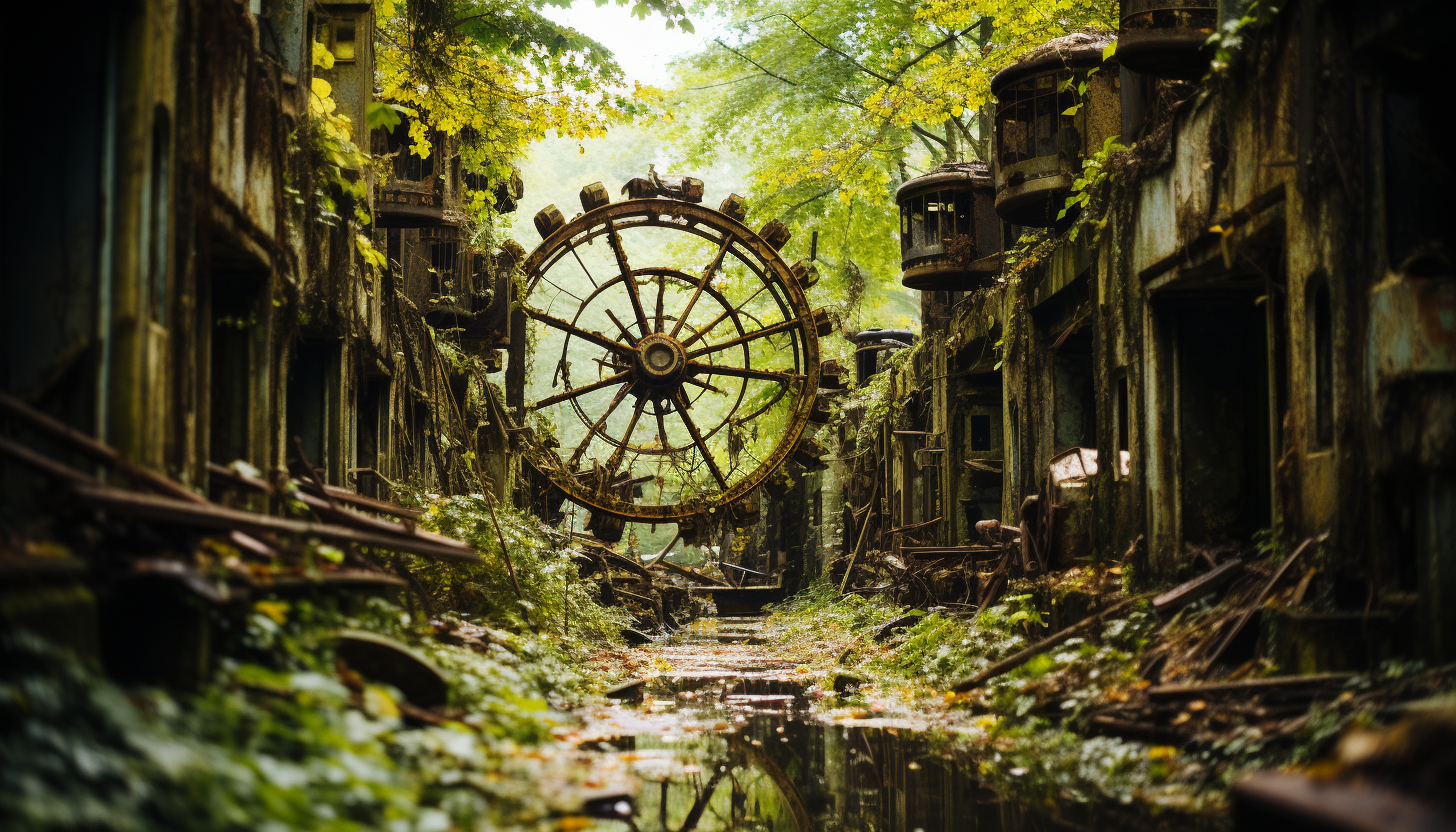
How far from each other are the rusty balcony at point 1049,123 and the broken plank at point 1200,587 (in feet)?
22.9

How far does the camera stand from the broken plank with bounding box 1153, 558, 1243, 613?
22.6 feet

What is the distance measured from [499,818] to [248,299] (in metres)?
4.04

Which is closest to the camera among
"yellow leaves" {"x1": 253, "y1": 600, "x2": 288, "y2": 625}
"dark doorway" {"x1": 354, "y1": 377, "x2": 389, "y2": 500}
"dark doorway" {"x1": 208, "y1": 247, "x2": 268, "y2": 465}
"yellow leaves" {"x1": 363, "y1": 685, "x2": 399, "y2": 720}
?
"yellow leaves" {"x1": 363, "y1": 685, "x2": 399, "y2": 720}

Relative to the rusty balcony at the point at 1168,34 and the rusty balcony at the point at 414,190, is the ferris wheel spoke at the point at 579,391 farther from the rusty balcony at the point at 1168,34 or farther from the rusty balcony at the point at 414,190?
the rusty balcony at the point at 1168,34

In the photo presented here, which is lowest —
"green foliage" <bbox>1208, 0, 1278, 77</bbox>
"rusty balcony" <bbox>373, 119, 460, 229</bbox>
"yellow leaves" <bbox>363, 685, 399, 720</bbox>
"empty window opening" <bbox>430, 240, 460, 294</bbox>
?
"yellow leaves" <bbox>363, 685, 399, 720</bbox>

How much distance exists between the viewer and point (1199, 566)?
769cm

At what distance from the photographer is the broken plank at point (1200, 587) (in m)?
6.90

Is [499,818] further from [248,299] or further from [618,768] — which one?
[248,299]

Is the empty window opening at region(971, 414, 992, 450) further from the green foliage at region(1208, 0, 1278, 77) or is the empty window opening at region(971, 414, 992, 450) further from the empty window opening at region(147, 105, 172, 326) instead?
the empty window opening at region(147, 105, 172, 326)

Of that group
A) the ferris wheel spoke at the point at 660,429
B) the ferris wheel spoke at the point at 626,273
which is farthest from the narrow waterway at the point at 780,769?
the ferris wheel spoke at the point at 626,273

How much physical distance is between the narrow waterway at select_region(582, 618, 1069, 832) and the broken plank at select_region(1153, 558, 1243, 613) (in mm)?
1539

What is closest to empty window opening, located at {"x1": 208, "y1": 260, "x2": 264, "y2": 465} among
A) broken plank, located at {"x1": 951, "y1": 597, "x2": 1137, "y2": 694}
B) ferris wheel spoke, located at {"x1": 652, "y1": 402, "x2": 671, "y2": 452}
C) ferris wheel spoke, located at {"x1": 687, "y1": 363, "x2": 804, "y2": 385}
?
broken plank, located at {"x1": 951, "y1": 597, "x2": 1137, "y2": 694}

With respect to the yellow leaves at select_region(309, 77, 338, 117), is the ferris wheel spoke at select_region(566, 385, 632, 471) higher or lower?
lower

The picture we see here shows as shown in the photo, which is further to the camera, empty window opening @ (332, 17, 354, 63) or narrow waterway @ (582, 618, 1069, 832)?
empty window opening @ (332, 17, 354, 63)
